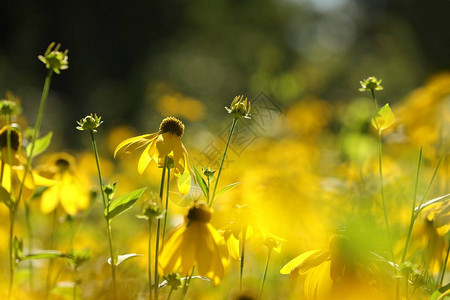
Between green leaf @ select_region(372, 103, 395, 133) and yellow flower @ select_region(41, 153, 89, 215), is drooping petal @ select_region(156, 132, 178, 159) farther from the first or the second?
yellow flower @ select_region(41, 153, 89, 215)

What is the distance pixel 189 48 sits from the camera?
9953 mm

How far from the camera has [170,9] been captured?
10.4 meters

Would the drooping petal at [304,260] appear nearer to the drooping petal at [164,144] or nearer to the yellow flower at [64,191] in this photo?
the drooping petal at [164,144]

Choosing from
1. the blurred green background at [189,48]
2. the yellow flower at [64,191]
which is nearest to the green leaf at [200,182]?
the yellow flower at [64,191]

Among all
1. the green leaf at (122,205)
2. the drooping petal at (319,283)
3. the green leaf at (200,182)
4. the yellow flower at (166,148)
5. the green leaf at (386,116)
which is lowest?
the drooping petal at (319,283)

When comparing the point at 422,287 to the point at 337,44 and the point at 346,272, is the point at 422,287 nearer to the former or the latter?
the point at 346,272

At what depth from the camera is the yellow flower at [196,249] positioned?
0.56 metres

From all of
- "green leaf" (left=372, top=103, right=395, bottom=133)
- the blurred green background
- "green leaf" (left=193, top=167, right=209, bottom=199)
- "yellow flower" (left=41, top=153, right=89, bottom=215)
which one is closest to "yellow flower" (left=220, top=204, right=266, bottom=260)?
"green leaf" (left=193, top=167, right=209, bottom=199)

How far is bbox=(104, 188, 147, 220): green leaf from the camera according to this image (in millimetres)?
636

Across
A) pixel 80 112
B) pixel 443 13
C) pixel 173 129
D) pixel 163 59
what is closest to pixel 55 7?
pixel 163 59

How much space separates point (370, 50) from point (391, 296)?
31.3 ft

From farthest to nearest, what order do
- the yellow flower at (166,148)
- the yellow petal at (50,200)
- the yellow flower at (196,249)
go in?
the yellow petal at (50,200) < the yellow flower at (166,148) < the yellow flower at (196,249)

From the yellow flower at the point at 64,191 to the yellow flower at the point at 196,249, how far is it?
43 centimetres

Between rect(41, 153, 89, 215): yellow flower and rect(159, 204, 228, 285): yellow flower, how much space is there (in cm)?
43
